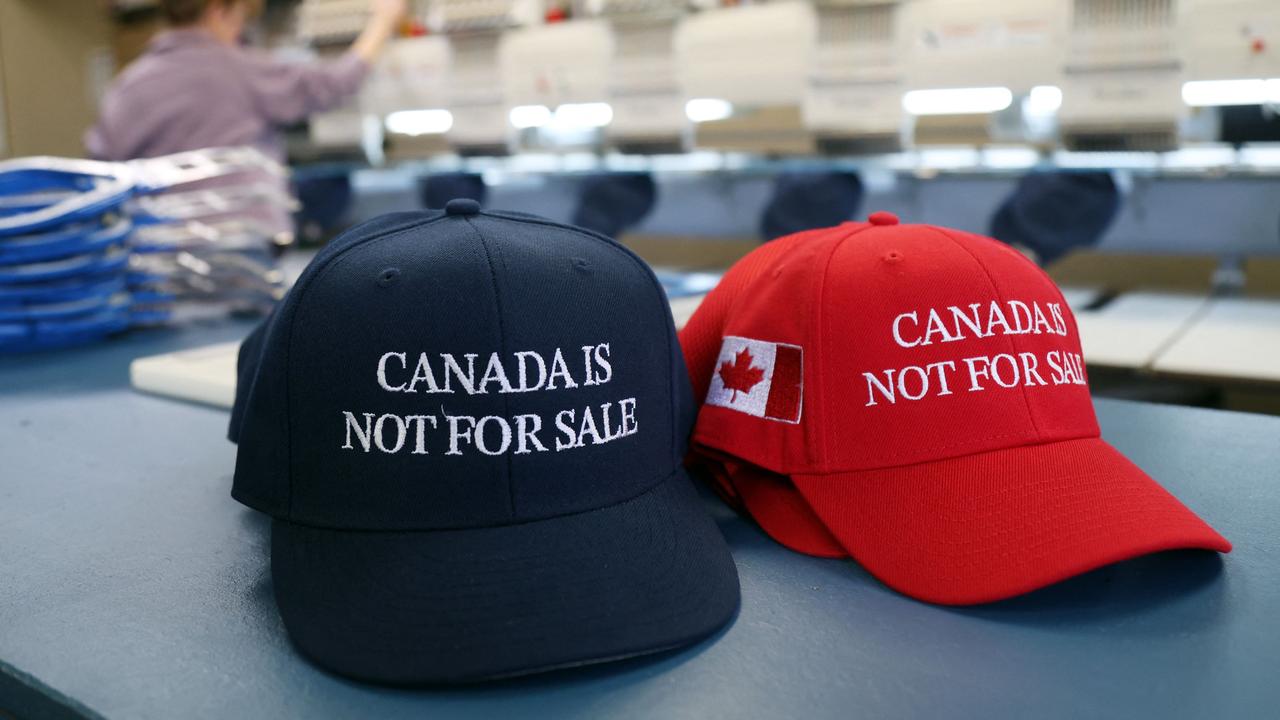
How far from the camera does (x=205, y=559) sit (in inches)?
27.7

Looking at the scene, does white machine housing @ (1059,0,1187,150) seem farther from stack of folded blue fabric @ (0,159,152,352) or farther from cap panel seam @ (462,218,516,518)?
stack of folded blue fabric @ (0,159,152,352)

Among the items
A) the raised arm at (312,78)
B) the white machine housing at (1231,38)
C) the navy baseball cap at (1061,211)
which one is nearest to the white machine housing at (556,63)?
the raised arm at (312,78)

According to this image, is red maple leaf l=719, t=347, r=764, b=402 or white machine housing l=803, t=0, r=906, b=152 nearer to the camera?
red maple leaf l=719, t=347, r=764, b=402

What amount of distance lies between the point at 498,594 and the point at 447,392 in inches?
5.0

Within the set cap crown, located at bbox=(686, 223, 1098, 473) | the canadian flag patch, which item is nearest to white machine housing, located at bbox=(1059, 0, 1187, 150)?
cap crown, located at bbox=(686, 223, 1098, 473)

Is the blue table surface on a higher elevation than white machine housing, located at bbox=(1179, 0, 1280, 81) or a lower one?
lower

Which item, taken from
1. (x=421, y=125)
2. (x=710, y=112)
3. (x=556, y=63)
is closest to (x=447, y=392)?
(x=556, y=63)

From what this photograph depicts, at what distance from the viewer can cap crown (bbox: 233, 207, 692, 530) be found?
0.60 meters

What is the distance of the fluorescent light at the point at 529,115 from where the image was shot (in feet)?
7.07

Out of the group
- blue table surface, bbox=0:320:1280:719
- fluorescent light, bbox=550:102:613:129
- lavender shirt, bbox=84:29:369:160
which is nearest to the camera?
blue table surface, bbox=0:320:1280:719

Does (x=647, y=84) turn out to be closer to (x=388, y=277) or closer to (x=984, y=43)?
(x=984, y=43)

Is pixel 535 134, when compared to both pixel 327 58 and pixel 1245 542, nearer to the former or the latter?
pixel 327 58

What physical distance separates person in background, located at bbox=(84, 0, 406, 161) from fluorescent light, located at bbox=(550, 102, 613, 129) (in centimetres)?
46

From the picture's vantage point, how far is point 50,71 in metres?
3.71
